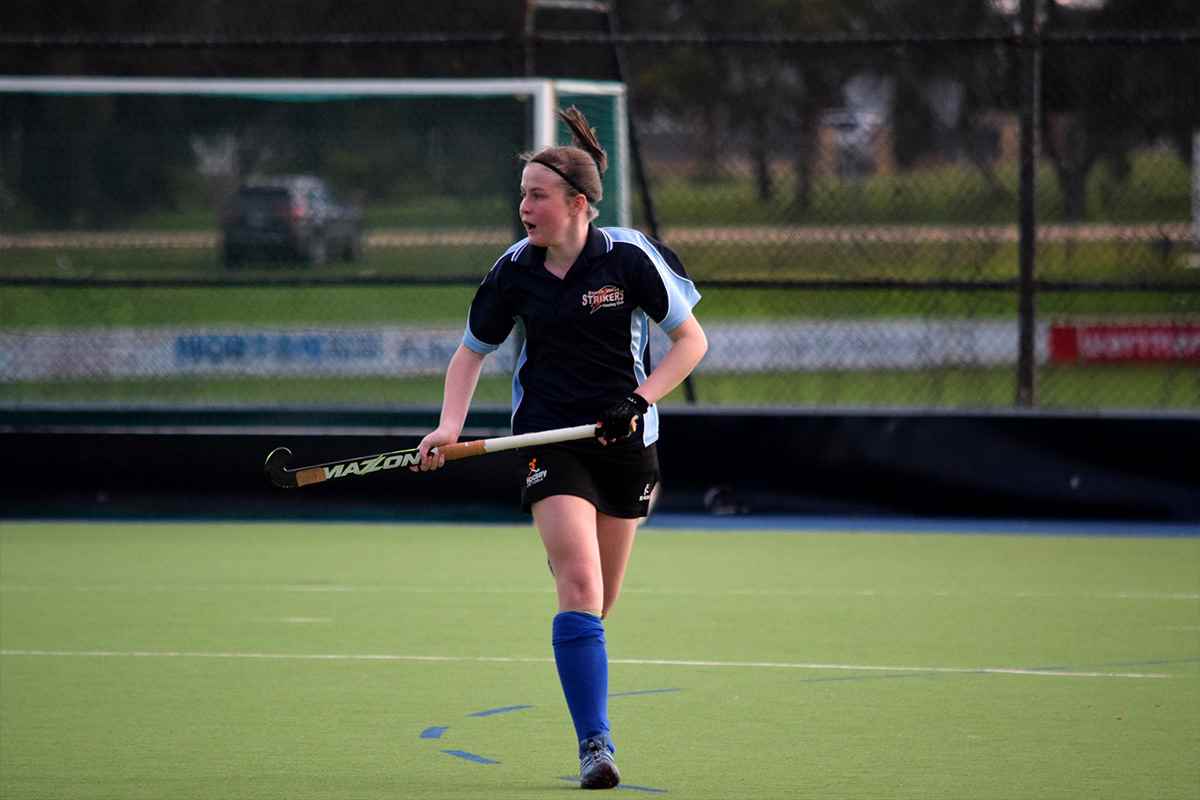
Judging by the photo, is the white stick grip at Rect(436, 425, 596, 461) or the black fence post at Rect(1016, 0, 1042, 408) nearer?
the white stick grip at Rect(436, 425, 596, 461)

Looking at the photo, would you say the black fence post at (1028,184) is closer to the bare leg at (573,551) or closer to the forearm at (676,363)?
the forearm at (676,363)

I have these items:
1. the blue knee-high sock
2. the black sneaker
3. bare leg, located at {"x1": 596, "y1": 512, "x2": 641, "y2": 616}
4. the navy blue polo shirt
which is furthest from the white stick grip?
the black sneaker

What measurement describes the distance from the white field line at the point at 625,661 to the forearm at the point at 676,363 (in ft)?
6.84

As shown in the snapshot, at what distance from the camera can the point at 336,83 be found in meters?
12.7

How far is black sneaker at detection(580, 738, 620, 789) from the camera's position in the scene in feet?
18.7

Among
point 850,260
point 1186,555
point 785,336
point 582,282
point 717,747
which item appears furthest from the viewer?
point 785,336

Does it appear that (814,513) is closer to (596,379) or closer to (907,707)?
(907,707)

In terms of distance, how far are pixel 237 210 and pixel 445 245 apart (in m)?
1.38

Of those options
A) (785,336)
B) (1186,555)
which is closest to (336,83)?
(785,336)

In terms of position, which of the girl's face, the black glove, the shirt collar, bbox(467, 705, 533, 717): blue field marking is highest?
the girl's face

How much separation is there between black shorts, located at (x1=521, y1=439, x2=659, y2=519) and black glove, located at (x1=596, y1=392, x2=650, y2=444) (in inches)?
6.0

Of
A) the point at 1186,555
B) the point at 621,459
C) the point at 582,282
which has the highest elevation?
the point at 582,282

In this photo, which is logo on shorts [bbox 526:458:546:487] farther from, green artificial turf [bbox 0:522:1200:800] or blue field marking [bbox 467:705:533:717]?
blue field marking [bbox 467:705:533:717]

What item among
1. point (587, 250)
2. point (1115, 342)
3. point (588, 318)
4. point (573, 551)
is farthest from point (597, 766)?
point (1115, 342)
